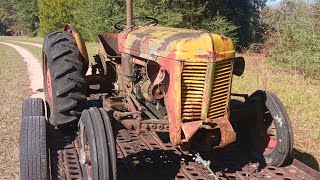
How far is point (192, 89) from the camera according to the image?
11.2 ft

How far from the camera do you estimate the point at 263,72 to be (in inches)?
417

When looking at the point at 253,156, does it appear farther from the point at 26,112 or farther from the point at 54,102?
the point at 26,112

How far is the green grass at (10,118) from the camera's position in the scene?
4430mm

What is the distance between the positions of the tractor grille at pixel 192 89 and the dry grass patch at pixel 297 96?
191 cm

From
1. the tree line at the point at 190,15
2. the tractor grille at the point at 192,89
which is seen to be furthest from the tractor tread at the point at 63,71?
the tree line at the point at 190,15

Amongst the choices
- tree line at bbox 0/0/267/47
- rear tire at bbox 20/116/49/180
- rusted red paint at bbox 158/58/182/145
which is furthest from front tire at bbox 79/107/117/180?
tree line at bbox 0/0/267/47

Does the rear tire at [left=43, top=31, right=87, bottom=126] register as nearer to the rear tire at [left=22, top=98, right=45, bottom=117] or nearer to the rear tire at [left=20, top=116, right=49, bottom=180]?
the rear tire at [left=22, top=98, right=45, bottom=117]

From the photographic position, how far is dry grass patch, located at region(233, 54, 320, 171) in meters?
4.99

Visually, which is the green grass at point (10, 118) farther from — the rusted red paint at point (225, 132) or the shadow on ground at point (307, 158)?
the shadow on ground at point (307, 158)

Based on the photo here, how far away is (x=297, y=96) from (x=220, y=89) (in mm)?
4462

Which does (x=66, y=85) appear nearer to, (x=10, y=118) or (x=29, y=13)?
(x=10, y=118)

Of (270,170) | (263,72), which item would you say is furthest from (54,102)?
(263,72)

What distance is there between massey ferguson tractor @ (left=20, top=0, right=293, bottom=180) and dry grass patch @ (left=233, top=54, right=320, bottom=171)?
2.86 ft

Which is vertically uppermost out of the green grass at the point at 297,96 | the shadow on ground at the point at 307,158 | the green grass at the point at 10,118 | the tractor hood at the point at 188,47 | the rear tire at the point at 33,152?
the tractor hood at the point at 188,47
